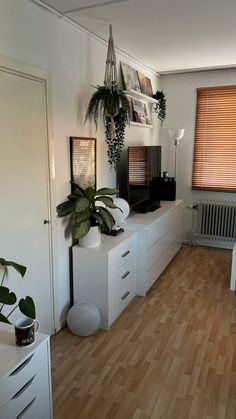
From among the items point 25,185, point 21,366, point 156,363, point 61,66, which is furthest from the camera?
point 61,66

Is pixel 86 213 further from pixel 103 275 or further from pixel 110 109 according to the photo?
pixel 110 109

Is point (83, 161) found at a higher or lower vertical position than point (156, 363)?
higher

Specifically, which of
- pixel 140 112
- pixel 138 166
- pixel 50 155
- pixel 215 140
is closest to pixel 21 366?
pixel 50 155

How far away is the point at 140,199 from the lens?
3699 millimetres

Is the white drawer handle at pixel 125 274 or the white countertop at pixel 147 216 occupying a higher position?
the white countertop at pixel 147 216

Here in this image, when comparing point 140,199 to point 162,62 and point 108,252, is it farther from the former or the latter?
point 162,62

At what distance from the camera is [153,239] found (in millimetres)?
3330

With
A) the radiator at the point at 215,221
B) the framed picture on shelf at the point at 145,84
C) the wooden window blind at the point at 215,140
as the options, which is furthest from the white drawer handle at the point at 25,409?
the wooden window blind at the point at 215,140

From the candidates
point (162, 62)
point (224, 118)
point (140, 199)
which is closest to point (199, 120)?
point (224, 118)

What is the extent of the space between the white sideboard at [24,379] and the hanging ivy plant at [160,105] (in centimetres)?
354

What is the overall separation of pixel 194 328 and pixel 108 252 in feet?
3.32

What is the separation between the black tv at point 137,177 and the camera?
343cm

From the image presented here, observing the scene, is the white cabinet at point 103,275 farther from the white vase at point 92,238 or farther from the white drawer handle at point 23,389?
the white drawer handle at point 23,389

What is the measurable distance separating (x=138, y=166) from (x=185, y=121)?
5.14ft
